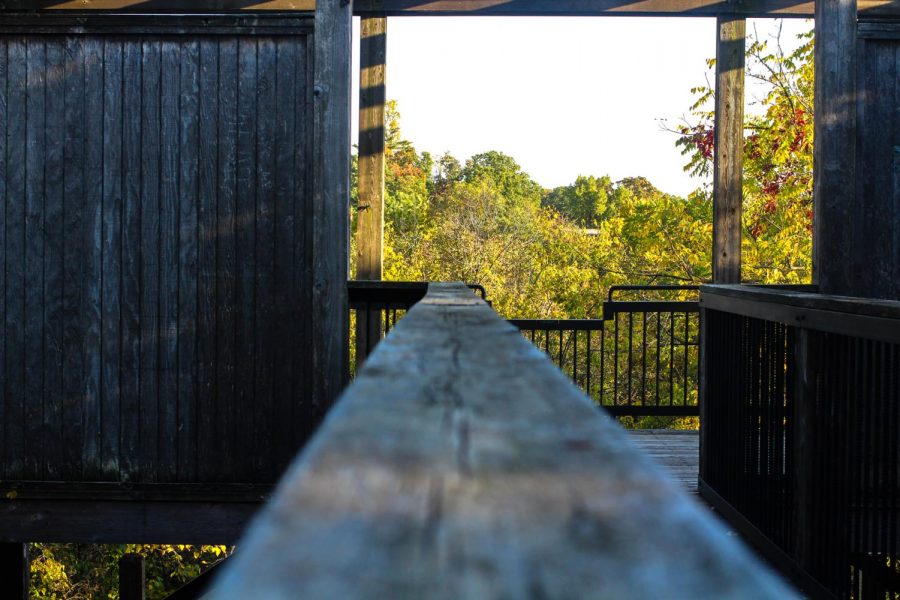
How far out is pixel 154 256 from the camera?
183 inches

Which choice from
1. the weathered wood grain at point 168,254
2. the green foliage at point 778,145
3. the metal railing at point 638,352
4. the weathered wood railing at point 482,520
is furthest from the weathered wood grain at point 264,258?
the green foliage at point 778,145

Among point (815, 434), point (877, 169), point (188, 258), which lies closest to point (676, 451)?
point (877, 169)

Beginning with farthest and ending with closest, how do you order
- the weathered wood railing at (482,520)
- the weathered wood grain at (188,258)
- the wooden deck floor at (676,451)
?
1. the wooden deck floor at (676,451)
2. the weathered wood grain at (188,258)
3. the weathered wood railing at (482,520)

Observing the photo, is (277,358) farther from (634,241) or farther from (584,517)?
(634,241)

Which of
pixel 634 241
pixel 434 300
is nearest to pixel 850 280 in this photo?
pixel 434 300

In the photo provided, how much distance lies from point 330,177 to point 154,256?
1.13 meters

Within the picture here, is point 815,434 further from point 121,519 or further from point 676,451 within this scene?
point 121,519

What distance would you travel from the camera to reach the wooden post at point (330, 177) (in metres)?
4.30

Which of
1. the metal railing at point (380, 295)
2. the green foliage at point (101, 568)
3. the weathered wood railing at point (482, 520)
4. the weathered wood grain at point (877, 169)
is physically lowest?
the green foliage at point (101, 568)

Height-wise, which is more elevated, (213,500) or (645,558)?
(645,558)

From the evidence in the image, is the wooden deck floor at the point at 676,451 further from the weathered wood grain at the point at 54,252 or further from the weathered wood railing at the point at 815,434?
the weathered wood grain at the point at 54,252

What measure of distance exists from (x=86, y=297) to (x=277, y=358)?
111 centimetres

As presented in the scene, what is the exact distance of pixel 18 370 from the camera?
4.69 metres

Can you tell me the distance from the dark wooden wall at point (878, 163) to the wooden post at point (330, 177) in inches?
116
